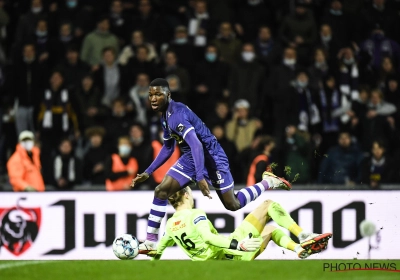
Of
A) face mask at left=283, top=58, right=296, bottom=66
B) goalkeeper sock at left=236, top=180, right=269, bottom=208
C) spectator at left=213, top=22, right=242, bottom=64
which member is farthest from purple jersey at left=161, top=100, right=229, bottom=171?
spectator at left=213, top=22, right=242, bottom=64

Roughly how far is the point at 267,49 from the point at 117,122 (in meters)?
3.04

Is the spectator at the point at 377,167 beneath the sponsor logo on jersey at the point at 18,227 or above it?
above

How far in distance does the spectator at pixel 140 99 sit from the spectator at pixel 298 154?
247 centimetres

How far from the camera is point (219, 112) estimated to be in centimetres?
1666

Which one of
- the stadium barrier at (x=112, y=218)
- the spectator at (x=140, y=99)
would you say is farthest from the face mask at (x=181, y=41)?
the stadium barrier at (x=112, y=218)

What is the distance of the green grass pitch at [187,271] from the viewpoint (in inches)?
403

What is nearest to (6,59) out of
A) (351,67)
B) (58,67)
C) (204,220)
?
(58,67)

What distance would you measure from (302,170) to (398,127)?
2.46m

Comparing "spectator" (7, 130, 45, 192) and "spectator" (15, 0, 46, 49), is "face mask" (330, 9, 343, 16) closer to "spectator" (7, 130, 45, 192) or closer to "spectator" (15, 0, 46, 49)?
"spectator" (15, 0, 46, 49)

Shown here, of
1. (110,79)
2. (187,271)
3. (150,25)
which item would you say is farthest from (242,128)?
(187,271)

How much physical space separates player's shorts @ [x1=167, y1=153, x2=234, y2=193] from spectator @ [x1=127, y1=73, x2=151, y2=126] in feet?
17.6

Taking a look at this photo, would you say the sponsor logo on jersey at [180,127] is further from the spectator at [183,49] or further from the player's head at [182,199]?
the spectator at [183,49]

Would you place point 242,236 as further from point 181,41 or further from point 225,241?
point 181,41

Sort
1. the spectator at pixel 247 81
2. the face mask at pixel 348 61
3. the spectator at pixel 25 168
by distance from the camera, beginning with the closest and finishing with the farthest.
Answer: the spectator at pixel 25 168 → the spectator at pixel 247 81 → the face mask at pixel 348 61
